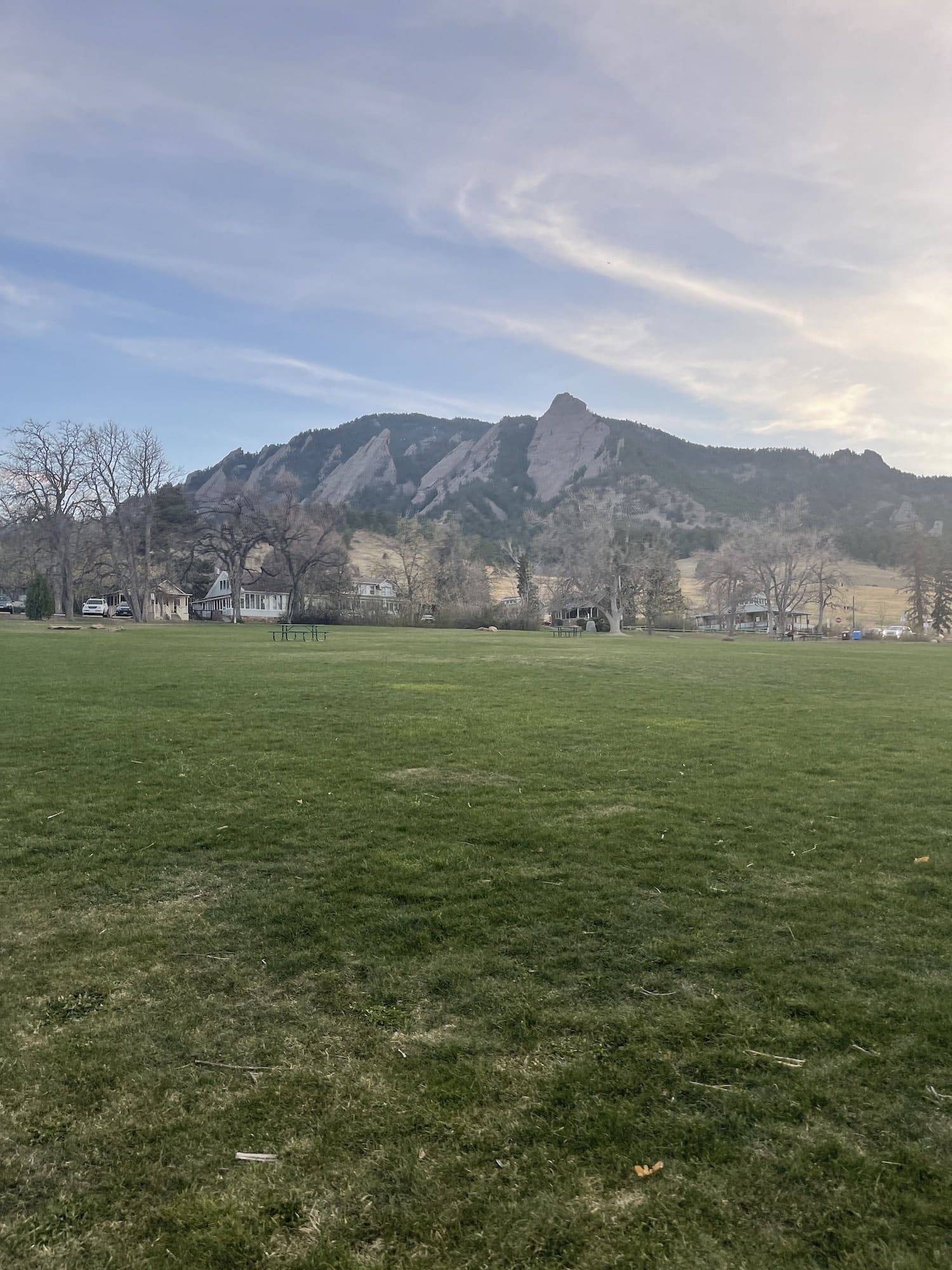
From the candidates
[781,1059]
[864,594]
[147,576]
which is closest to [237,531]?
[147,576]

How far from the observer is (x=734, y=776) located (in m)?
9.99

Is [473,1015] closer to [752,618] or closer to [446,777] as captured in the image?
[446,777]

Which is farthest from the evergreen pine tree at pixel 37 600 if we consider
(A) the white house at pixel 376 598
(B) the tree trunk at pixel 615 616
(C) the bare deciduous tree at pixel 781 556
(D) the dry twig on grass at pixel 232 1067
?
(C) the bare deciduous tree at pixel 781 556

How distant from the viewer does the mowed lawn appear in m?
2.72

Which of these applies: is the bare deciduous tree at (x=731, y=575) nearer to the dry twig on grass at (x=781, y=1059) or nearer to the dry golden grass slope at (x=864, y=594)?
the dry golden grass slope at (x=864, y=594)

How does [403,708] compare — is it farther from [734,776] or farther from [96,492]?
[96,492]

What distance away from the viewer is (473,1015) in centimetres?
408

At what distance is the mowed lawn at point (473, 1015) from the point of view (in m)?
2.72

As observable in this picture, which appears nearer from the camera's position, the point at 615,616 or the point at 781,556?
the point at 615,616

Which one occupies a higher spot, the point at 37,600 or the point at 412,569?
the point at 412,569

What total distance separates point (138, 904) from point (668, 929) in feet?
13.1

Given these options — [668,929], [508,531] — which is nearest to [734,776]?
[668,929]

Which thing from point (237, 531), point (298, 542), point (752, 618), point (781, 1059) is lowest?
point (752, 618)

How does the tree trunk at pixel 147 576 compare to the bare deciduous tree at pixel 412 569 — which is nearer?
the tree trunk at pixel 147 576
